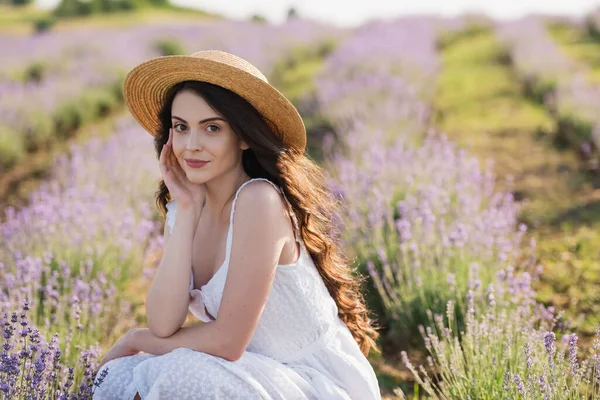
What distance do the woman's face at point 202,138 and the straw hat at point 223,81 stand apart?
9 cm

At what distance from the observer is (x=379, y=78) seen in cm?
836

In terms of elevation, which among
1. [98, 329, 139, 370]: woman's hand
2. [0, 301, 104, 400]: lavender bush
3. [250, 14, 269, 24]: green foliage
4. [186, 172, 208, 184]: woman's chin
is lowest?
[250, 14, 269, 24]: green foliage

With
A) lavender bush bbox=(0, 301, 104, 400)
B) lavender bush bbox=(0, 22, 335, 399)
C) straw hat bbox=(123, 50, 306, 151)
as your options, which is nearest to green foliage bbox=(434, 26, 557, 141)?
lavender bush bbox=(0, 22, 335, 399)

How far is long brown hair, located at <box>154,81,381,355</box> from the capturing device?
2246 mm

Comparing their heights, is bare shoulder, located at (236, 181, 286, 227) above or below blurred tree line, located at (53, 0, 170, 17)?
above

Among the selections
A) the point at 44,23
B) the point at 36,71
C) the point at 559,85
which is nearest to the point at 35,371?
the point at 559,85

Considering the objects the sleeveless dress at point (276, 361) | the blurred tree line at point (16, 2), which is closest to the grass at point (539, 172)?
the sleeveless dress at point (276, 361)

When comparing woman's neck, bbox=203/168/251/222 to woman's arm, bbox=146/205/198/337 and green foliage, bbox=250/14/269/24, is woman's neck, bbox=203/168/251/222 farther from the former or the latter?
green foliage, bbox=250/14/269/24

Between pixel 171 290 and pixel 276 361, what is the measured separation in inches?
16.2

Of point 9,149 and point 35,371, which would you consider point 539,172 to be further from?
point 35,371

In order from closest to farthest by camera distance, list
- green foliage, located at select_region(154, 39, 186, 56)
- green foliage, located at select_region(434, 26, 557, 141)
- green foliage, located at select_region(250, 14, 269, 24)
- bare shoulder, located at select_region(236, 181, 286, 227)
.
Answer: bare shoulder, located at select_region(236, 181, 286, 227) → green foliage, located at select_region(434, 26, 557, 141) → green foliage, located at select_region(154, 39, 186, 56) → green foliage, located at select_region(250, 14, 269, 24)

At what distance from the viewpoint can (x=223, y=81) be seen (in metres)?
2.20

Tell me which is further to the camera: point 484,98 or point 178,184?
point 484,98

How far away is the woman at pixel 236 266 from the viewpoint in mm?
2080
